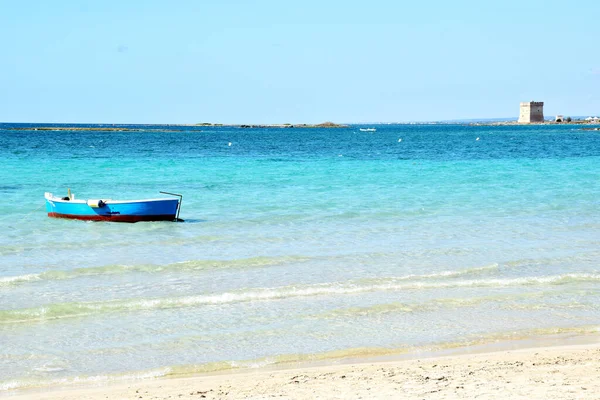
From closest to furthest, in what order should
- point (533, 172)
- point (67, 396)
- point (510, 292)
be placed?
point (67, 396) → point (510, 292) → point (533, 172)

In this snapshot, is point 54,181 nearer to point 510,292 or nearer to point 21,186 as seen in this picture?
point 21,186

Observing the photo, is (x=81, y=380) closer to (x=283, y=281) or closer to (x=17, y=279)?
(x=283, y=281)

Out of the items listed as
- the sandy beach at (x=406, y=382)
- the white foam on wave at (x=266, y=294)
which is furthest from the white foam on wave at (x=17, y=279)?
the sandy beach at (x=406, y=382)

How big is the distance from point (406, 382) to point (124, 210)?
14621 millimetres

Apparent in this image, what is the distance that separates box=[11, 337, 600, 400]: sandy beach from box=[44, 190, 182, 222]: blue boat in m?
13.1

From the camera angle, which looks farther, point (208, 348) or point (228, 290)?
point (228, 290)

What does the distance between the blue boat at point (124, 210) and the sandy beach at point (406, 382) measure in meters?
13.1

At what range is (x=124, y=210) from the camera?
21.2 m

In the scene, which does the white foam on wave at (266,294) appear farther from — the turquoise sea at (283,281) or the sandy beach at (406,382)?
the sandy beach at (406,382)

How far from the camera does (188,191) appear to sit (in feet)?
101

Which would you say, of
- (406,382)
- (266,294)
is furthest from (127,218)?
(406,382)

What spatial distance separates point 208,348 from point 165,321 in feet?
4.64

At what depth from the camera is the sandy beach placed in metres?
7.49

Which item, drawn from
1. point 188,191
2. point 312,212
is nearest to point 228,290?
point 312,212
